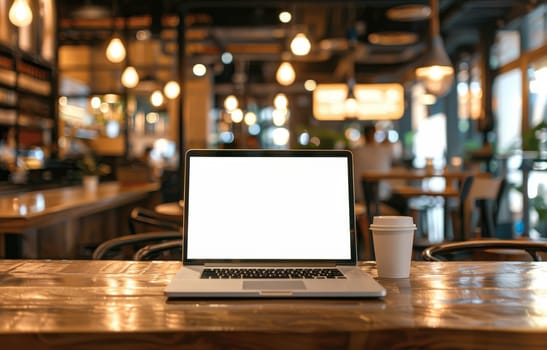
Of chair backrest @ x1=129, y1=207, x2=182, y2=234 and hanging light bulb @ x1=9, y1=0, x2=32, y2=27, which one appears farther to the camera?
hanging light bulb @ x1=9, y1=0, x2=32, y2=27

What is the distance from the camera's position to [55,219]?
3725 mm

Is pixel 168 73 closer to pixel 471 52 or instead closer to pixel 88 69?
pixel 88 69

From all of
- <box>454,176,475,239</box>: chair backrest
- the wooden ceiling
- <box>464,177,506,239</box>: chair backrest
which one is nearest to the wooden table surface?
<box>464,177,506,239</box>: chair backrest

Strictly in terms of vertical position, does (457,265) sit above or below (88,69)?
below

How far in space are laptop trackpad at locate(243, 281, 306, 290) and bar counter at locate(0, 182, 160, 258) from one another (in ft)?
7.27

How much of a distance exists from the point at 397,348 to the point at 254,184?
72cm

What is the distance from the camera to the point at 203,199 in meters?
1.71

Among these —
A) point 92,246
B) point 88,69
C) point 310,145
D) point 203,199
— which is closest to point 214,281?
point 203,199

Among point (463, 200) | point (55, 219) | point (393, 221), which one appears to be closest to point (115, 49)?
point (55, 219)

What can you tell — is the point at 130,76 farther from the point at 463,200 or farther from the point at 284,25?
the point at 463,200

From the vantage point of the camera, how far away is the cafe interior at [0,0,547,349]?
114 cm

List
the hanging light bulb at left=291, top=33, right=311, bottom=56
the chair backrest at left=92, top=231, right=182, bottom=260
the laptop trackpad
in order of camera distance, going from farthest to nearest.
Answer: the hanging light bulb at left=291, top=33, right=311, bottom=56 < the chair backrest at left=92, top=231, right=182, bottom=260 < the laptop trackpad

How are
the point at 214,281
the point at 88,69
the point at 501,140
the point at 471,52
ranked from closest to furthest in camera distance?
the point at 214,281
the point at 501,140
the point at 471,52
the point at 88,69

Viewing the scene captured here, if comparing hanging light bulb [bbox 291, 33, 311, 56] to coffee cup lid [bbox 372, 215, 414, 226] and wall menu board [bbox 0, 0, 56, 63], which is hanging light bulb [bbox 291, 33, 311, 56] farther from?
coffee cup lid [bbox 372, 215, 414, 226]
